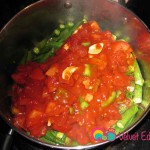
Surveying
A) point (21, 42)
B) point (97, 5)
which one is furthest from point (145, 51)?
point (21, 42)

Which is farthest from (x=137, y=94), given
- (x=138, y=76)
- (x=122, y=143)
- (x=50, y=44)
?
(x=50, y=44)

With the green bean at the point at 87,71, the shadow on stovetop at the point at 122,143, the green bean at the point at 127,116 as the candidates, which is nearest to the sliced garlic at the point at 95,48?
the green bean at the point at 87,71

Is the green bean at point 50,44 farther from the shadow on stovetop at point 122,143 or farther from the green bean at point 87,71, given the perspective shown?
the shadow on stovetop at point 122,143

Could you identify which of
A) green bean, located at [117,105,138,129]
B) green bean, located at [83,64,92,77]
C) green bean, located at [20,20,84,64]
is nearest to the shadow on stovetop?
green bean, located at [117,105,138,129]

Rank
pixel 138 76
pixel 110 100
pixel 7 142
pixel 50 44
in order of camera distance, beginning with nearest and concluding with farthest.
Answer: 1. pixel 7 142
2. pixel 110 100
3. pixel 138 76
4. pixel 50 44

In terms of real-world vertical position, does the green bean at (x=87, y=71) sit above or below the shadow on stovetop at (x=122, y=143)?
above

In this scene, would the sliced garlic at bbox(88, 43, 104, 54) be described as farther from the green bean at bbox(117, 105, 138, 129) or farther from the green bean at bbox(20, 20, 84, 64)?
the green bean at bbox(117, 105, 138, 129)

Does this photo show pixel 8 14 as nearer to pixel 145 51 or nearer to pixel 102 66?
pixel 102 66

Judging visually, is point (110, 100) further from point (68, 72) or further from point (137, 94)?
point (68, 72)
